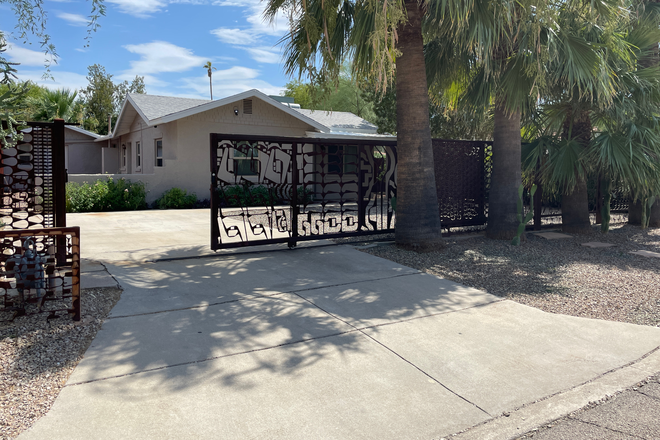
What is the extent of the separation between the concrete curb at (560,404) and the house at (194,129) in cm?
1508

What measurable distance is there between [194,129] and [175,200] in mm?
3064

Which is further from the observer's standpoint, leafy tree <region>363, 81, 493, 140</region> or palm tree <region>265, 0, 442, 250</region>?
leafy tree <region>363, 81, 493, 140</region>

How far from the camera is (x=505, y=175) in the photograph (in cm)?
996

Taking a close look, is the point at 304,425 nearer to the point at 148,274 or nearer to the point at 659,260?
the point at 148,274

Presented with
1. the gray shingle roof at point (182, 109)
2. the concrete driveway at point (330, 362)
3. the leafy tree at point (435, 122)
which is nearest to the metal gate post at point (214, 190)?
the concrete driveway at point (330, 362)

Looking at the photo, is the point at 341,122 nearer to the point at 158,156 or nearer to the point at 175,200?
the point at 158,156

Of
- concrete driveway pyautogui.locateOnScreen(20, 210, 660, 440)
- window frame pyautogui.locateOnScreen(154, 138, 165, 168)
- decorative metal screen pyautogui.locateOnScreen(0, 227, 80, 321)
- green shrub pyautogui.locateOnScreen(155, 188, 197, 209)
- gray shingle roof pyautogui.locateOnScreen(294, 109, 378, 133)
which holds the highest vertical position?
gray shingle roof pyautogui.locateOnScreen(294, 109, 378, 133)

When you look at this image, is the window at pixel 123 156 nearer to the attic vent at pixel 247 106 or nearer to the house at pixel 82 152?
the house at pixel 82 152

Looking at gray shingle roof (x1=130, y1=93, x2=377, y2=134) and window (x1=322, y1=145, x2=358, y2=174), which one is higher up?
gray shingle roof (x1=130, y1=93, x2=377, y2=134)

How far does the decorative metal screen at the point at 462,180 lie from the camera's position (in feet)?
35.0

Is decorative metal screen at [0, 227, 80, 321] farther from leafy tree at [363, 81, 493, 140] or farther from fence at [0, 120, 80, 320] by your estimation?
leafy tree at [363, 81, 493, 140]

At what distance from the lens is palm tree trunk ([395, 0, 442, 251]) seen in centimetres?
871

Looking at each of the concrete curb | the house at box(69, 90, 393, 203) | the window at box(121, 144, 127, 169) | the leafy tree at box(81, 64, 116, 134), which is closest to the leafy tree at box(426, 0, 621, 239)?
the concrete curb

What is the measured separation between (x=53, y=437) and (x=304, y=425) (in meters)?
1.54
